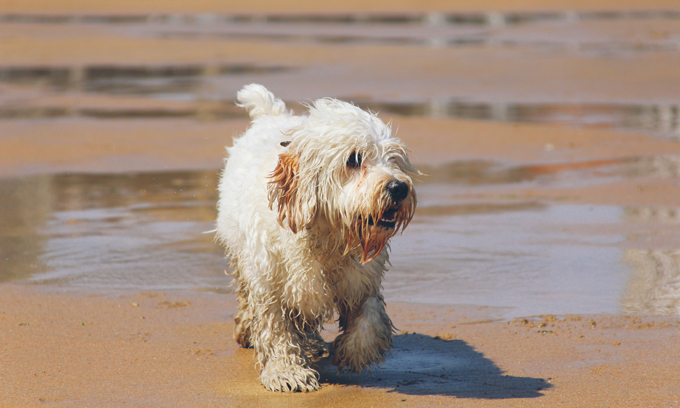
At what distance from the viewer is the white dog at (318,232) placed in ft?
15.5

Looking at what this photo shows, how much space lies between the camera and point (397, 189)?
15.1 feet

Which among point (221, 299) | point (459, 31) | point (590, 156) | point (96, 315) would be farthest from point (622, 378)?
point (459, 31)

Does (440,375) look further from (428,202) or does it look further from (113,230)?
(428,202)

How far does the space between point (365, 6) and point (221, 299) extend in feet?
127

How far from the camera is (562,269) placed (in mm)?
7840

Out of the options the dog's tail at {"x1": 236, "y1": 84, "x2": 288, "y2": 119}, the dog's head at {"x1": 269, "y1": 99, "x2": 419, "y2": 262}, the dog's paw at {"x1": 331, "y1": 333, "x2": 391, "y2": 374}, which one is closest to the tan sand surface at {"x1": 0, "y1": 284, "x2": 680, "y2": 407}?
the dog's paw at {"x1": 331, "y1": 333, "x2": 391, "y2": 374}

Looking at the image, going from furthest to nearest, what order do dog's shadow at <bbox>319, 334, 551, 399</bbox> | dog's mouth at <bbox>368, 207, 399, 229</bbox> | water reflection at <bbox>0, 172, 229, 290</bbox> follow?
water reflection at <bbox>0, 172, 229, 290</bbox> < dog's shadow at <bbox>319, 334, 551, 399</bbox> < dog's mouth at <bbox>368, 207, 399, 229</bbox>

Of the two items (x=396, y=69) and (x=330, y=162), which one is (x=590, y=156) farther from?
(x=396, y=69)

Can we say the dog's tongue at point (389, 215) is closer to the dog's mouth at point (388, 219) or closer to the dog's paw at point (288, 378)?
the dog's mouth at point (388, 219)

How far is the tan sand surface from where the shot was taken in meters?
5.06

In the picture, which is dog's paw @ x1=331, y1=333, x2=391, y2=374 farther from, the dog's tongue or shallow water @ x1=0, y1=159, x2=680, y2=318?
shallow water @ x1=0, y1=159, x2=680, y2=318

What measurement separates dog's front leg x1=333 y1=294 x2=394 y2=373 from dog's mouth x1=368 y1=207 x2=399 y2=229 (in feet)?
2.26

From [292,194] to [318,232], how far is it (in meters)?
0.28

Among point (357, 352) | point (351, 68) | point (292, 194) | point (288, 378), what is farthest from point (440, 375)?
point (351, 68)
